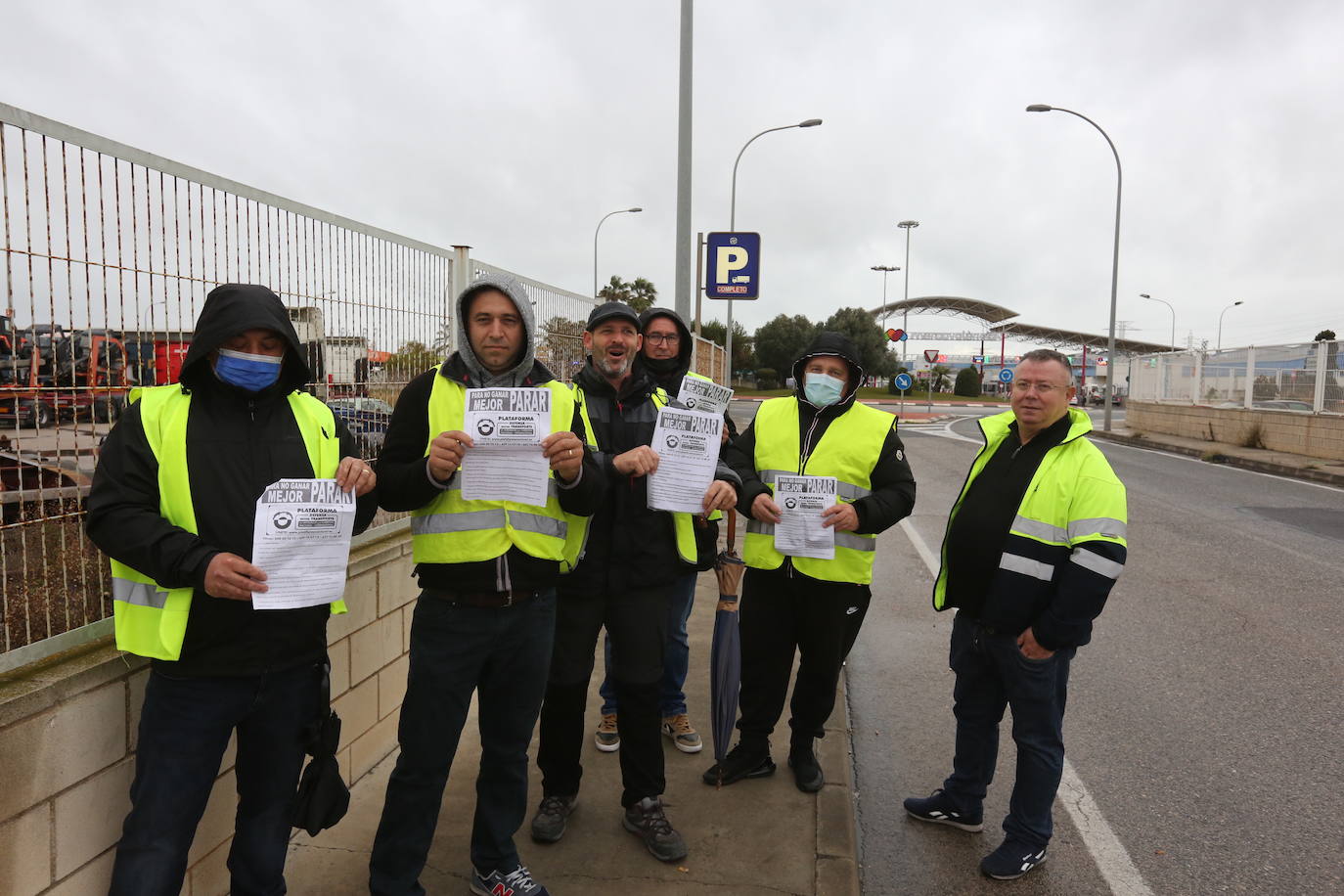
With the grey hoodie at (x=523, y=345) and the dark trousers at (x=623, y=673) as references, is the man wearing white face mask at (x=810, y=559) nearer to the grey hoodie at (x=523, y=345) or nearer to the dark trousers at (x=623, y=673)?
the dark trousers at (x=623, y=673)

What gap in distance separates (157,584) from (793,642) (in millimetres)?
2408

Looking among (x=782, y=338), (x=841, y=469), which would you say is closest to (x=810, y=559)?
(x=841, y=469)

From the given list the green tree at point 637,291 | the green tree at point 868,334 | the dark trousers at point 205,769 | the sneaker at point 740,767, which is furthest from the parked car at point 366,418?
the green tree at point 868,334

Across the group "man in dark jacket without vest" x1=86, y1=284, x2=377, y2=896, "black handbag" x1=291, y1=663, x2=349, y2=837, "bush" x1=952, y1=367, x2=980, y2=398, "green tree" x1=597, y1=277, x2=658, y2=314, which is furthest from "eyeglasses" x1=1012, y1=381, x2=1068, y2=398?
"bush" x1=952, y1=367, x2=980, y2=398

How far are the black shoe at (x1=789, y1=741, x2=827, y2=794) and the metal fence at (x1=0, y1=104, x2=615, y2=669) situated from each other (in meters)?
2.60

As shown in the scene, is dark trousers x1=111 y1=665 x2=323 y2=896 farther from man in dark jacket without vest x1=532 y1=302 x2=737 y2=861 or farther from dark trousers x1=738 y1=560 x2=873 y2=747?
dark trousers x1=738 y1=560 x2=873 y2=747

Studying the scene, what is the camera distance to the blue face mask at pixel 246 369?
211 centimetres

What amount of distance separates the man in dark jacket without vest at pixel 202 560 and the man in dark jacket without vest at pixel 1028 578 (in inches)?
85.3

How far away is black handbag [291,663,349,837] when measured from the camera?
2.33 metres

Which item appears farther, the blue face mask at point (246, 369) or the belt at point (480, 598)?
the belt at point (480, 598)

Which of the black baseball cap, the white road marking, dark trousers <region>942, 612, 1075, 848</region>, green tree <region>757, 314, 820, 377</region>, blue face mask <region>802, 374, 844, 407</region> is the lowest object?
the white road marking

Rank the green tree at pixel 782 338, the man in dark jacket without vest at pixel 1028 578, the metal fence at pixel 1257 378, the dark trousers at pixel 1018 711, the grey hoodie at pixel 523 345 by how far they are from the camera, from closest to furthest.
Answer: the grey hoodie at pixel 523 345 → the man in dark jacket without vest at pixel 1028 578 → the dark trousers at pixel 1018 711 → the metal fence at pixel 1257 378 → the green tree at pixel 782 338

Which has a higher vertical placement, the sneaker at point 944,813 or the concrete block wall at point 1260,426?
the concrete block wall at point 1260,426

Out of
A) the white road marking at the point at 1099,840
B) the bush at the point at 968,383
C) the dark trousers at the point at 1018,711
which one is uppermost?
the bush at the point at 968,383
